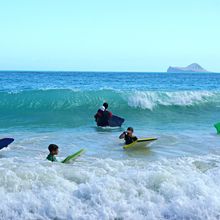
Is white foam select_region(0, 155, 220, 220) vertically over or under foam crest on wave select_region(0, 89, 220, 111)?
over

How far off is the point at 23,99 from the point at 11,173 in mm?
15578

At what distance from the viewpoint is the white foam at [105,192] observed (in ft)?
20.5

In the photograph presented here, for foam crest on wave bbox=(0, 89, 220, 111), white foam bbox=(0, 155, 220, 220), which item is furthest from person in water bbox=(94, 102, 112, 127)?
white foam bbox=(0, 155, 220, 220)

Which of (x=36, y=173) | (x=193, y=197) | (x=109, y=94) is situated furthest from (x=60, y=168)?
(x=109, y=94)

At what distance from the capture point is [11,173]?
→ 24.4 feet

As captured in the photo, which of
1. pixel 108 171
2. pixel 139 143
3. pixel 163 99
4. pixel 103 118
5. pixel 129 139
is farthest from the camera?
pixel 163 99

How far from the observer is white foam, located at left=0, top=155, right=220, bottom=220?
6.25 metres

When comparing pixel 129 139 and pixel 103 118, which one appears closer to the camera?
pixel 129 139

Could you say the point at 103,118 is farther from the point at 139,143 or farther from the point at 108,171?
the point at 108,171

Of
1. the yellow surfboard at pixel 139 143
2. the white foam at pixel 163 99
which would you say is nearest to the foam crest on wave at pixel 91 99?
the white foam at pixel 163 99

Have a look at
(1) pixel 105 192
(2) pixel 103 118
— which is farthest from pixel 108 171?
(2) pixel 103 118

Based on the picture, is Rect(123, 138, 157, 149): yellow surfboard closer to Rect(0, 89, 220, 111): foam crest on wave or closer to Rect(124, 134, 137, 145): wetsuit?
Rect(124, 134, 137, 145): wetsuit

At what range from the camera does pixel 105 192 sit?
6.77 meters

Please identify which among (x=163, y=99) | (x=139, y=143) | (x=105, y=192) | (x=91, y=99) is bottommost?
(x=91, y=99)
